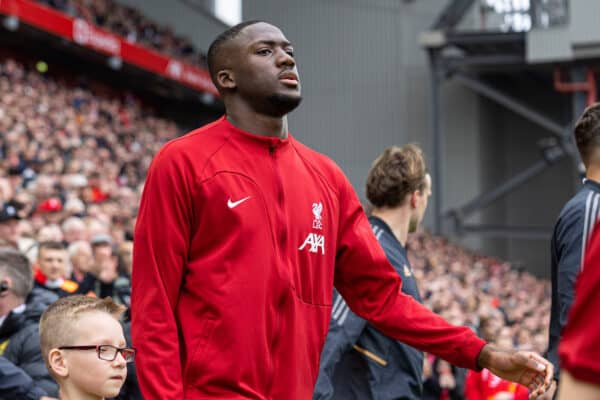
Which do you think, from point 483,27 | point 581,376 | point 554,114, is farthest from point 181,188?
point 554,114

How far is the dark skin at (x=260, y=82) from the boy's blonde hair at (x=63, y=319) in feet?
2.76

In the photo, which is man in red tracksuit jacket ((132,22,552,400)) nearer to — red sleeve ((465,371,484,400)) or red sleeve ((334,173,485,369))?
red sleeve ((334,173,485,369))

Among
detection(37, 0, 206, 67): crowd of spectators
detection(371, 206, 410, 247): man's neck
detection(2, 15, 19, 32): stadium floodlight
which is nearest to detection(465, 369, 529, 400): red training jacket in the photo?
detection(371, 206, 410, 247): man's neck

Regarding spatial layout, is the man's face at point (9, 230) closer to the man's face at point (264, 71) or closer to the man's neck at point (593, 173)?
the man's face at point (264, 71)

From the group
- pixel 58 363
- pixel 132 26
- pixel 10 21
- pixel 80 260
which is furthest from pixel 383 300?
pixel 132 26

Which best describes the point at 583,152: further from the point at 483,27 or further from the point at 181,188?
the point at 483,27

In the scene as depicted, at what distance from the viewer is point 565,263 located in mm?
3676

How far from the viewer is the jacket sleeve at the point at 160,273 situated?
2.77 m

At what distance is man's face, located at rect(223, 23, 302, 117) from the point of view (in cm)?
307

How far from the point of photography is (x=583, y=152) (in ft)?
12.6

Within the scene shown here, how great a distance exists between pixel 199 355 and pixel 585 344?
160cm

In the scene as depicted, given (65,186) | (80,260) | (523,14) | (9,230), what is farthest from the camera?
(523,14)

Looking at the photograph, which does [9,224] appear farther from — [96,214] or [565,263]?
[565,263]

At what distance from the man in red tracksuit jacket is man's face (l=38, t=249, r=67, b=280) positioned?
10.9 ft
